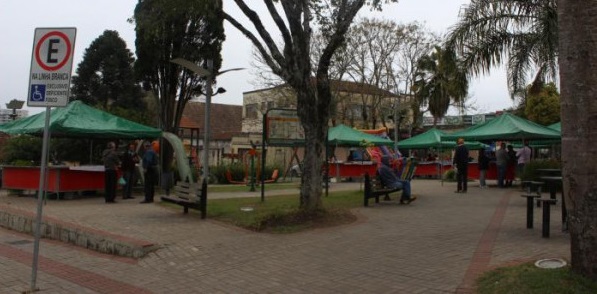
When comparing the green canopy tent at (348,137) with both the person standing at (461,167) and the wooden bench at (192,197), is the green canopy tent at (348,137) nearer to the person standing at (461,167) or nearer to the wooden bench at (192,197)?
the person standing at (461,167)

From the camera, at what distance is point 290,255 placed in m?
8.01

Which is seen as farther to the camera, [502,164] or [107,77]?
[107,77]

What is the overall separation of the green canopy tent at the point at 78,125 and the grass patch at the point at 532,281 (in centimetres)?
1312

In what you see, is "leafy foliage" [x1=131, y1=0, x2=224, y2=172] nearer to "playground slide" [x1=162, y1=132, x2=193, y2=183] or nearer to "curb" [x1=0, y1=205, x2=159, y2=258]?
"playground slide" [x1=162, y1=132, x2=193, y2=183]

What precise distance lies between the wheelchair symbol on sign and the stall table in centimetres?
967

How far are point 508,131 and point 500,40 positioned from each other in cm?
490

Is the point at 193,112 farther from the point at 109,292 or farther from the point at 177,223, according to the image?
the point at 109,292

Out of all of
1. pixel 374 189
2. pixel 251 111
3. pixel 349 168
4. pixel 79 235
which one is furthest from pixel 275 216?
pixel 251 111

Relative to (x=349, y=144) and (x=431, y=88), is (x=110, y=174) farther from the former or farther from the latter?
(x=431, y=88)

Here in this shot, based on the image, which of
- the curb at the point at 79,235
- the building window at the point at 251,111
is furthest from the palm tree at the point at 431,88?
the curb at the point at 79,235

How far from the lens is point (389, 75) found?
137 feet

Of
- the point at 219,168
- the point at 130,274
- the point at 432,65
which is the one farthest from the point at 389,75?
the point at 130,274

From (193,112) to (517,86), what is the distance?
47.2 m

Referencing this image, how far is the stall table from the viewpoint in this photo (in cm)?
1553
